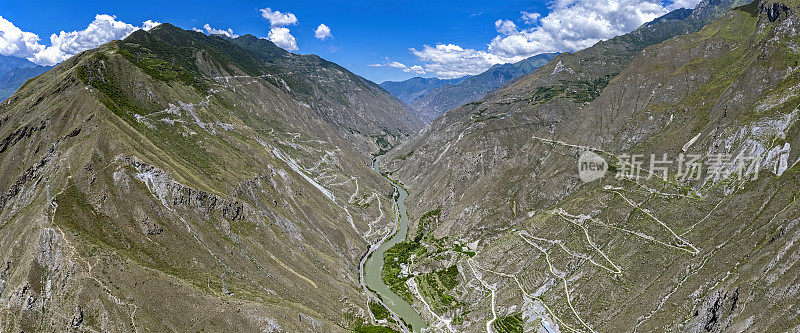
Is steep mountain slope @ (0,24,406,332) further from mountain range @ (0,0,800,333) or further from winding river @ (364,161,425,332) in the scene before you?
winding river @ (364,161,425,332)

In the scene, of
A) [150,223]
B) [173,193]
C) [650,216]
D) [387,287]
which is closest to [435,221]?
[387,287]

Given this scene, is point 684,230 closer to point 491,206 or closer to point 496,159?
point 491,206

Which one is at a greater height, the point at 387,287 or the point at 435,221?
the point at 435,221

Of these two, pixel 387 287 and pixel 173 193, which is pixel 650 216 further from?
pixel 173 193

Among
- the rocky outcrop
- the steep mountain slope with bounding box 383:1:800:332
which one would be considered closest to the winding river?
the steep mountain slope with bounding box 383:1:800:332

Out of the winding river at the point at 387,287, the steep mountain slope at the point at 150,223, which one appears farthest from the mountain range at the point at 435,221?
the winding river at the point at 387,287
